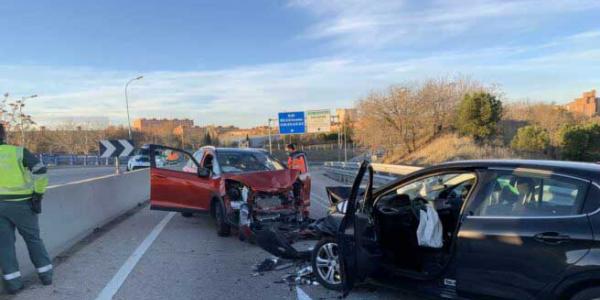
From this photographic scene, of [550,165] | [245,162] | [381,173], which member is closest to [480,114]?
[381,173]

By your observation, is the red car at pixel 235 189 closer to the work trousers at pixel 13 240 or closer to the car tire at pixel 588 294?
the work trousers at pixel 13 240

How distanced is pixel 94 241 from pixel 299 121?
35.5 metres

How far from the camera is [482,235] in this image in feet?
12.3

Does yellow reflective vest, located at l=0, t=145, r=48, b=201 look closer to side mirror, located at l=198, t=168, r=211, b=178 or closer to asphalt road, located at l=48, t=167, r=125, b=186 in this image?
side mirror, located at l=198, t=168, r=211, b=178

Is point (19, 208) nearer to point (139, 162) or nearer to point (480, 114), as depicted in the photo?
point (139, 162)

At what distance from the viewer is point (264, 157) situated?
10.2 meters

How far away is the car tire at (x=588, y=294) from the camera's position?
3102 mm

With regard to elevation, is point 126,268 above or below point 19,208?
below

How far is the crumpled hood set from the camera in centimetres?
781

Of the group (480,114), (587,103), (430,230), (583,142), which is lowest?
(583,142)

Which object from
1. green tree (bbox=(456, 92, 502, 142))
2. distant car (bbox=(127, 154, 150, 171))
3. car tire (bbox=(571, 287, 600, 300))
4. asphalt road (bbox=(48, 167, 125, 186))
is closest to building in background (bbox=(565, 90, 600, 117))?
green tree (bbox=(456, 92, 502, 142))

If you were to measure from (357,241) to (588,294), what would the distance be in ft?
6.65

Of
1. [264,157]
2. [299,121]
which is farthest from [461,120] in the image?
[264,157]

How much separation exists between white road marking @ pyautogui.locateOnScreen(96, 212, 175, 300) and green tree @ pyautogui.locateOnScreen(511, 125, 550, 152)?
38.4 m
